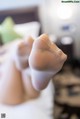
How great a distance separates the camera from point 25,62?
0.40 m

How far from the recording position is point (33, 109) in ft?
1.67

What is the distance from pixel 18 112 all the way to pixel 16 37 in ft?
0.69

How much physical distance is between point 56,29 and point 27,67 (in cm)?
14

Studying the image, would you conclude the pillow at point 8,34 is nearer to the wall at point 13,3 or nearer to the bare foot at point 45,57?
the wall at point 13,3

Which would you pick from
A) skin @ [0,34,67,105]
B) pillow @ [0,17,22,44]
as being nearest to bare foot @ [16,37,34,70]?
skin @ [0,34,67,105]

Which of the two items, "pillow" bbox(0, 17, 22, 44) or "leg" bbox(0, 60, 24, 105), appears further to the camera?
"pillow" bbox(0, 17, 22, 44)

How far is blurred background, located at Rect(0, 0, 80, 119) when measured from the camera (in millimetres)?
422

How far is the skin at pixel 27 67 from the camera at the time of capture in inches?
13.1

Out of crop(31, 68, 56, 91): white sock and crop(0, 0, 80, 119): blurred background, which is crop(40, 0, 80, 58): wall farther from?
crop(31, 68, 56, 91): white sock

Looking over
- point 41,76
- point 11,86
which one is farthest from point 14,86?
point 41,76

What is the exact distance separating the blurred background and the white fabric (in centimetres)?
5

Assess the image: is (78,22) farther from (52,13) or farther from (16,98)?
(16,98)

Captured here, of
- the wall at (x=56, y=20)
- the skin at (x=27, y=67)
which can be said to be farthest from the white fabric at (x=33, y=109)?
the wall at (x=56, y=20)

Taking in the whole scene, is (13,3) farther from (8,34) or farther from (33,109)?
(33,109)
